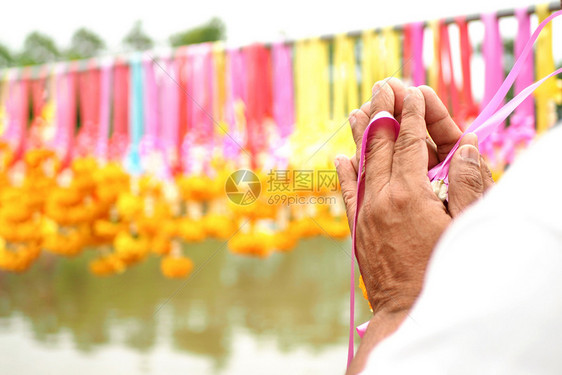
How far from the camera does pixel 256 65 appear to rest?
1507mm

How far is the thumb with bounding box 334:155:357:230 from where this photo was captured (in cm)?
46

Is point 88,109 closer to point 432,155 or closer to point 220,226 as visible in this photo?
point 220,226

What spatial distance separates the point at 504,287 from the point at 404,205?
16cm

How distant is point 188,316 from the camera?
→ 7.52 feet

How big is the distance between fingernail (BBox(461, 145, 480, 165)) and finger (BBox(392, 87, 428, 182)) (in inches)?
1.0

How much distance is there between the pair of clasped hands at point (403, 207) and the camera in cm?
37

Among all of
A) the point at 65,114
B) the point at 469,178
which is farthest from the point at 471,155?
the point at 65,114

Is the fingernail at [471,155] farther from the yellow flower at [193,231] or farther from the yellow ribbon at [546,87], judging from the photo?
the yellow flower at [193,231]

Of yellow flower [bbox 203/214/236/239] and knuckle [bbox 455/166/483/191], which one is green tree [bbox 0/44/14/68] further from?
knuckle [bbox 455/166/483/191]

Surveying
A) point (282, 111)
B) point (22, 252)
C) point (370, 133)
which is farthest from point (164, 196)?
point (370, 133)

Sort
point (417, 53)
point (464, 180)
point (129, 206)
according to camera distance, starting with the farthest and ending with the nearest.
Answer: point (129, 206), point (417, 53), point (464, 180)

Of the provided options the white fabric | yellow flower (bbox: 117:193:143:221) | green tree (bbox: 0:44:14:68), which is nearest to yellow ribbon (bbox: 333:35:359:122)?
yellow flower (bbox: 117:193:143:221)

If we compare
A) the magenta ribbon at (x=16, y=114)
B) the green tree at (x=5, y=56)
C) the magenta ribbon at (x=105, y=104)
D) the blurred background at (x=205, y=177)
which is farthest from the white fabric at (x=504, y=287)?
the green tree at (x=5, y=56)

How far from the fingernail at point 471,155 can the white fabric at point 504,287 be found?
142 millimetres
